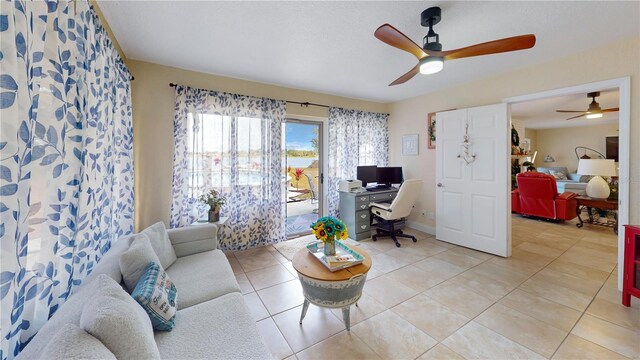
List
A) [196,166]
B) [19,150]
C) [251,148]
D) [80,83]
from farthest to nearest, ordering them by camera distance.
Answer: [251,148]
[196,166]
[80,83]
[19,150]

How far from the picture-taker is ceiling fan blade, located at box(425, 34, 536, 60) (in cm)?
164

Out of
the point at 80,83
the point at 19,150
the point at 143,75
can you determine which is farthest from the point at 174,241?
the point at 143,75

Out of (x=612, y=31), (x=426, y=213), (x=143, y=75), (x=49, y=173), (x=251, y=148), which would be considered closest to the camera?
(x=49, y=173)

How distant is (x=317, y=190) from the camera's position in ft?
14.5

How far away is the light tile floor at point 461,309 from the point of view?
164 centimetres

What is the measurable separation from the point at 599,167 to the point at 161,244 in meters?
6.18

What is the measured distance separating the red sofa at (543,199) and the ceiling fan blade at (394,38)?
443 cm

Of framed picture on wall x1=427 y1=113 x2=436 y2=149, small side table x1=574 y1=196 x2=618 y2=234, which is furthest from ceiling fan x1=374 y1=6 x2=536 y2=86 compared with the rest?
small side table x1=574 y1=196 x2=618 y2=234

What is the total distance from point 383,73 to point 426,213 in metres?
2.58

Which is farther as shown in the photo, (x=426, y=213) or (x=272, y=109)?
(x=426, y=213)

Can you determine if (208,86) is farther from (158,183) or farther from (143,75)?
(158,183)

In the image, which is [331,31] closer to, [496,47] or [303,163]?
[496,47]

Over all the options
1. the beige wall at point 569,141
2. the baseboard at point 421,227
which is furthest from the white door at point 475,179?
the beige wall at point 569,141

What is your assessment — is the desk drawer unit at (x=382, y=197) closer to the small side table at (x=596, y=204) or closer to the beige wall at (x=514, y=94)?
the beige wall at (x=514, y=94)
